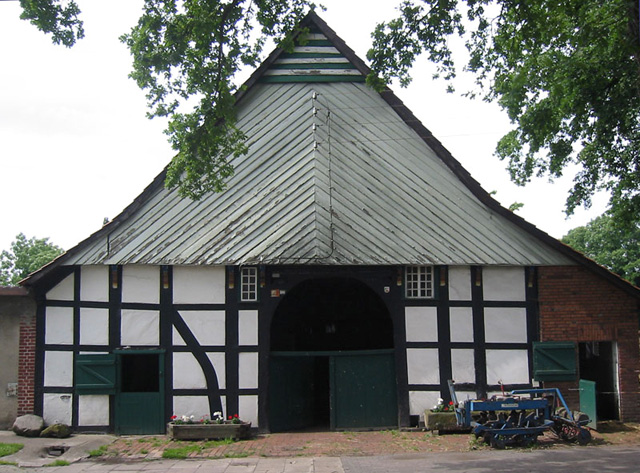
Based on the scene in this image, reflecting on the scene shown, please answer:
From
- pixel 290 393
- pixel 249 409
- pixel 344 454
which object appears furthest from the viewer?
pixel 290 393

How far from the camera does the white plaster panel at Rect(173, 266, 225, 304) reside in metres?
13.3

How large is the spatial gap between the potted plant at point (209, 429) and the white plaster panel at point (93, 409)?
156cm

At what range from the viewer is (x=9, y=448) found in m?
11.5

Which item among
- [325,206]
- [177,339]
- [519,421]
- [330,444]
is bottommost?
[330,444]

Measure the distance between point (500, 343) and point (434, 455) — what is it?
335cm

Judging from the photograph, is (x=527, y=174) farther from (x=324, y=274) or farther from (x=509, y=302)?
(x=324, y=274)

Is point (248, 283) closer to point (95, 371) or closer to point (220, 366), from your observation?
point (220, 366)

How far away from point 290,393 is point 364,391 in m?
1.66

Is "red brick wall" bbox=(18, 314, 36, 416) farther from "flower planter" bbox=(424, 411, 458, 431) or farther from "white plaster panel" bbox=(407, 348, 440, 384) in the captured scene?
"flower planter" bbox=(424, 411, 458, 431)

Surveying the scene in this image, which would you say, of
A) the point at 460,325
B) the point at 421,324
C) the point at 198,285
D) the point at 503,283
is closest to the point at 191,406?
the point at 198,285

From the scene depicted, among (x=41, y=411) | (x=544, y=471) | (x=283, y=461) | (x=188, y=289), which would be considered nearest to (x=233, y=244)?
(x=188, y=289)

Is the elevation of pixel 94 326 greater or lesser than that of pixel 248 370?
greater

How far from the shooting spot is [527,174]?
16.0 metres

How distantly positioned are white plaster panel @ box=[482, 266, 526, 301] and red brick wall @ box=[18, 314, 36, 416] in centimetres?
944
